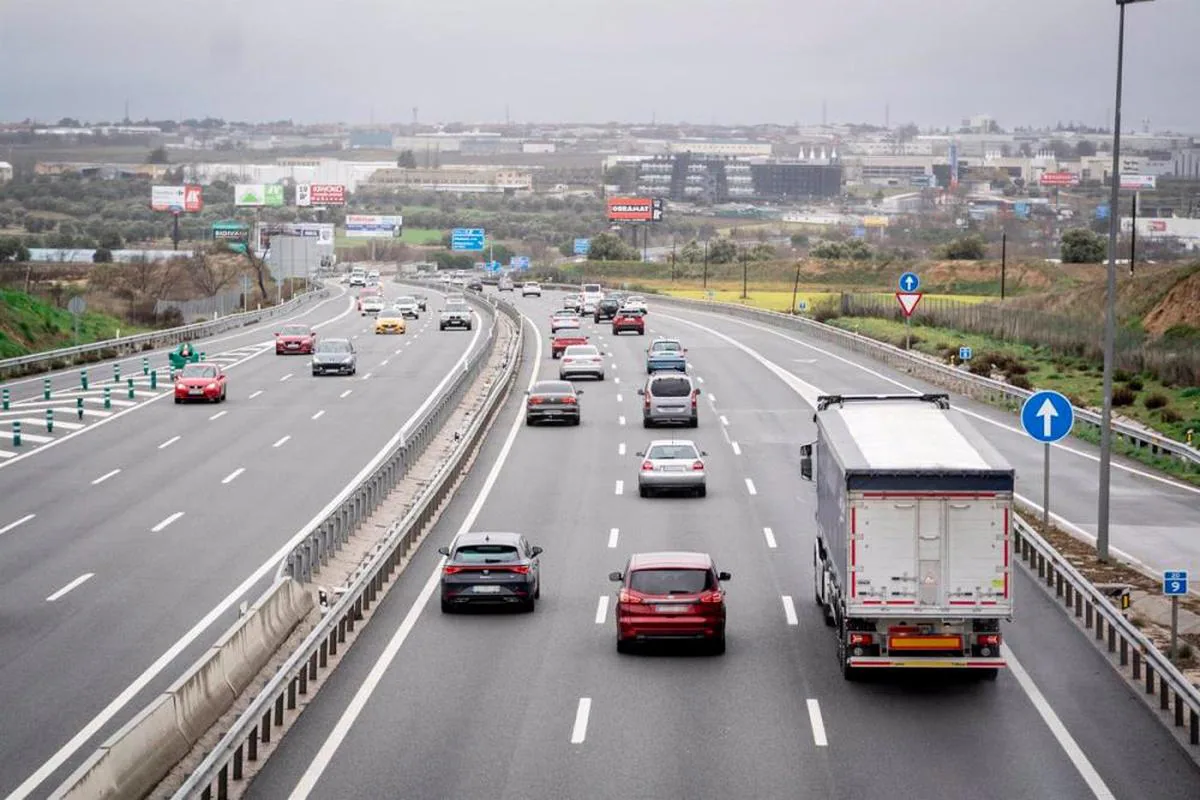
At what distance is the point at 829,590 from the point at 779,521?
12.2 meters

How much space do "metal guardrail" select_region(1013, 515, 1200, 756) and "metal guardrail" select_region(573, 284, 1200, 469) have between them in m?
15.0

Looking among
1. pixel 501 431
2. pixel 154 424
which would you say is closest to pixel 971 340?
pixel 501 431

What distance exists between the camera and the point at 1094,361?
7594 centimetres

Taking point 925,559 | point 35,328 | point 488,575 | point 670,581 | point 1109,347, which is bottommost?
point 35,328

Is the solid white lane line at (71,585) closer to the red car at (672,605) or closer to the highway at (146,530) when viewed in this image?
the highway at (146,530)

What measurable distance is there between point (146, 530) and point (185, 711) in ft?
56.5

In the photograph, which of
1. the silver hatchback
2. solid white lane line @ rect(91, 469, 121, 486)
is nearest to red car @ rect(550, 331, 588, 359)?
solid white lane line @ rect(91, 469, 121, 486)

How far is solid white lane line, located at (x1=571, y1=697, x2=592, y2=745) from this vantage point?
20.8 meters

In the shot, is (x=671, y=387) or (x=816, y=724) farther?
(x=671, y=387)

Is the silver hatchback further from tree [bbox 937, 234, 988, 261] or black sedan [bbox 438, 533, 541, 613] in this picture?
tree [bbox 937, 234, 988, 261]

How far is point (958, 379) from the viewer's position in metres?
66.8

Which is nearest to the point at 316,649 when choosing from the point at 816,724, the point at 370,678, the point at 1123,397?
the point at 370,678

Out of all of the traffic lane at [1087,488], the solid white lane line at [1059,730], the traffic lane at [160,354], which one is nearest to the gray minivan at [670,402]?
the traffic lane at [1087,488]

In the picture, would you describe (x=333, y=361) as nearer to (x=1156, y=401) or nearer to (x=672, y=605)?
(x=1156, y=401)
